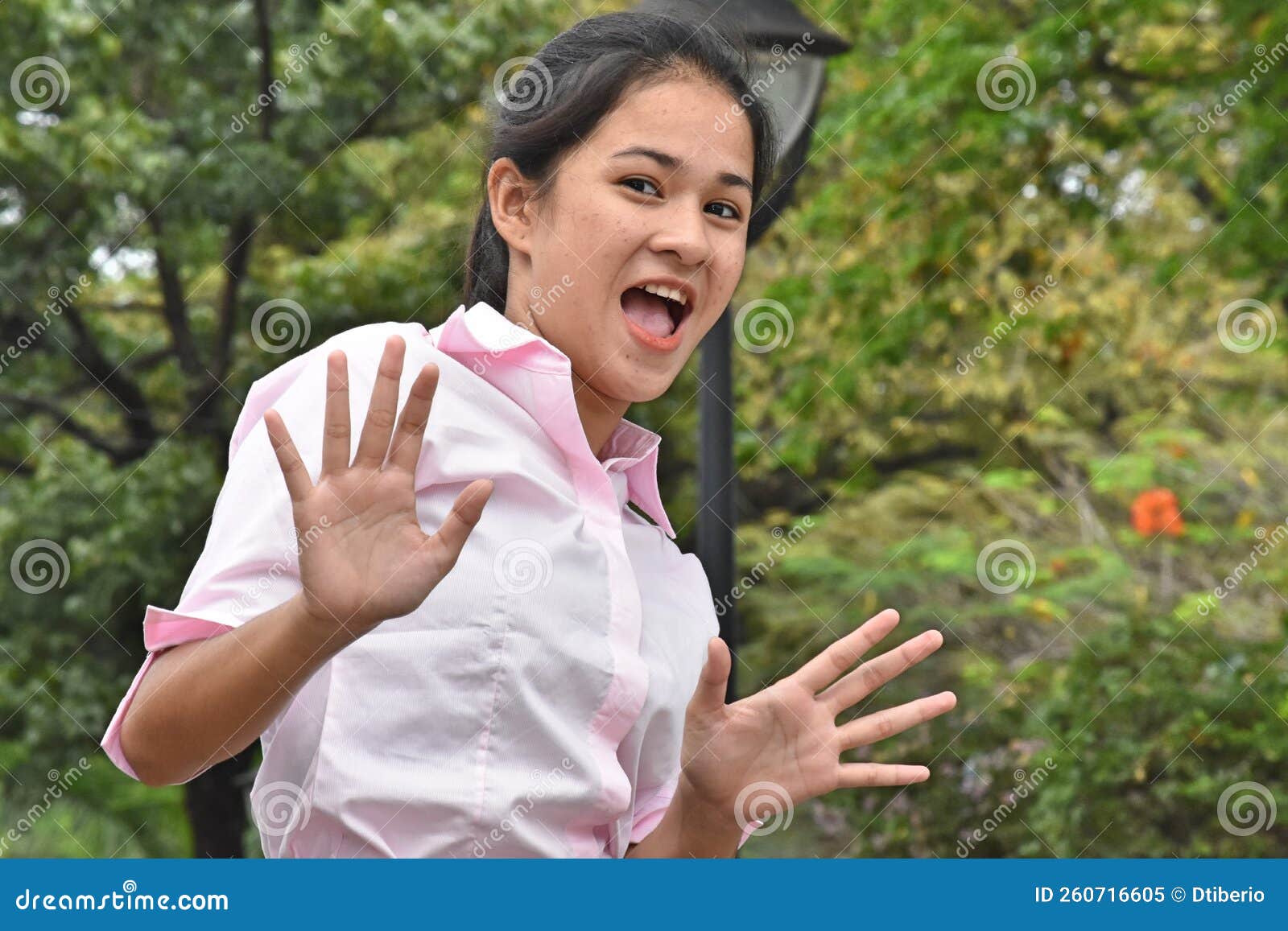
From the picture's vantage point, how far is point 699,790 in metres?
2.15

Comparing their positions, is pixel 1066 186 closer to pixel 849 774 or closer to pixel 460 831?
pixel 849 774

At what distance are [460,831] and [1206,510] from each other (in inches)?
303

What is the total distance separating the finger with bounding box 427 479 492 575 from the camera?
1.58 m

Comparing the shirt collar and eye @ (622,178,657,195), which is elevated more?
eye @ (622,178,657,195)

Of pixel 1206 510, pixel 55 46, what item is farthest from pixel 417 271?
pixel 1206 510

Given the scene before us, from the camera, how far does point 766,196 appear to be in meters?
3.85

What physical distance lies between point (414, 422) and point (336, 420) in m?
0.09

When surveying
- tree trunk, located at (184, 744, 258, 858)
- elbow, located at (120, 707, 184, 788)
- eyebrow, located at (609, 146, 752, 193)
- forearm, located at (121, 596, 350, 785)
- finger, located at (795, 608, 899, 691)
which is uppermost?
eyebrow, located at (609, 146, 752, 193)

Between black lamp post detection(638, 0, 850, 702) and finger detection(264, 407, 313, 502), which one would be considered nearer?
finger detection(264, 407, 313, 502)

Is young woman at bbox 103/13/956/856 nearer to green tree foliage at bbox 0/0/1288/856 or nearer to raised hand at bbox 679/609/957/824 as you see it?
raised hand at bbox 679/609/957/824

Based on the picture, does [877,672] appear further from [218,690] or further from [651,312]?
[218,690]

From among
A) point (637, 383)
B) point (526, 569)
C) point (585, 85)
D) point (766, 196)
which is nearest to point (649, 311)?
point (637, 383)

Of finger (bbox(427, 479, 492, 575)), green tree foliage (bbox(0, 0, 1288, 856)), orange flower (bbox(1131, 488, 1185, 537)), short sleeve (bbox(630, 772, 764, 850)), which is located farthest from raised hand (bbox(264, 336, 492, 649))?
orange flower (bbox(1131, 488, 1185, 537))

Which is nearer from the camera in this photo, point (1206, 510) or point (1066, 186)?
point (1066, 186)
